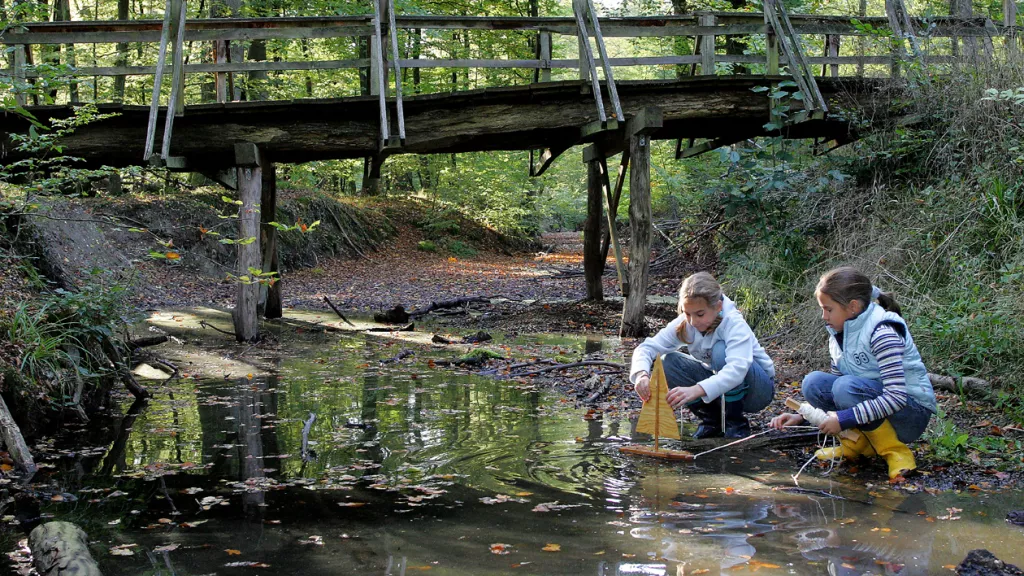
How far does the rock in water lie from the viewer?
300 centimetres

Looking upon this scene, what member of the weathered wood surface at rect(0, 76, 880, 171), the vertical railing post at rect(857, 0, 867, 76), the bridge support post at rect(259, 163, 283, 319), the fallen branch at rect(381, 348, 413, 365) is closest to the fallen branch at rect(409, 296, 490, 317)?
the bridge support post at rect(259, 163, 283, 319)

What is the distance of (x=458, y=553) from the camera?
340cm

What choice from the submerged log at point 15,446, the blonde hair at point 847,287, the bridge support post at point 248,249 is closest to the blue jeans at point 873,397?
the blonde hair at point 847,287

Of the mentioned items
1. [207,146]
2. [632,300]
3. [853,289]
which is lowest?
[632,300]

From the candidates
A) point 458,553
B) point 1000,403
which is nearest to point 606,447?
point 458,553

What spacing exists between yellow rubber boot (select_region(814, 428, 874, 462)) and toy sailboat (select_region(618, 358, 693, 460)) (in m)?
0.76

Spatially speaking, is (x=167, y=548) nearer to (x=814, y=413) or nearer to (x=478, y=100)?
(x=814, y=413)

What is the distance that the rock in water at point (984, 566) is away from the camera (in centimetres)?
300

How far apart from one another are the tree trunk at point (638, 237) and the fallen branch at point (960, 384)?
4.60 meters

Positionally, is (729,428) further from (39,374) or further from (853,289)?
(39,374)

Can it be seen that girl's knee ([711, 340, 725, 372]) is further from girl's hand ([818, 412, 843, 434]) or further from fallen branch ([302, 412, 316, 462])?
fallen branch ([302, 412, 316, 462])

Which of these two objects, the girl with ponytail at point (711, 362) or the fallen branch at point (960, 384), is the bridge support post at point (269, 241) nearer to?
the girl with ponytail at point (711, 362)

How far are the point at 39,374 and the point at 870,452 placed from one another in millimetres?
5366

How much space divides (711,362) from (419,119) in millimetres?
6369
